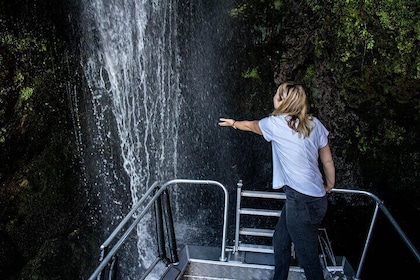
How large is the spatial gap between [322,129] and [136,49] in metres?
5.72

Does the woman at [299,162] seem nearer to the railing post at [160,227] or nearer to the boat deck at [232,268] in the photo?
the boat deck at [232,268]

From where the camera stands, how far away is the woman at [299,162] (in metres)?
2.79

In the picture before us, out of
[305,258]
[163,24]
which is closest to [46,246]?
[163,24]

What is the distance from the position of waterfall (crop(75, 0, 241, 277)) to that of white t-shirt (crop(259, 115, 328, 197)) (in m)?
5.39

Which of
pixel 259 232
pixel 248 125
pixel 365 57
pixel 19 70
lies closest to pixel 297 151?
pixel 248 125

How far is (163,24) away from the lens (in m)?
7.68

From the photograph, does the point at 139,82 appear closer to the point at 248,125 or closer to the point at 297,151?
the point at 248,125

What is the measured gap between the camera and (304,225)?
2.93m

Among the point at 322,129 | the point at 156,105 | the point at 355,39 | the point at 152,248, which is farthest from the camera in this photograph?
the point at 152,248

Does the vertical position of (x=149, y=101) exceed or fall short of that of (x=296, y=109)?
it falls short

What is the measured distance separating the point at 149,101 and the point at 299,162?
588 centimetres

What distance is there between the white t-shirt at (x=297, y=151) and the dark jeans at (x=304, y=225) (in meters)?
0.07

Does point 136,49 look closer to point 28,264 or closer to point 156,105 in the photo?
point 156,105

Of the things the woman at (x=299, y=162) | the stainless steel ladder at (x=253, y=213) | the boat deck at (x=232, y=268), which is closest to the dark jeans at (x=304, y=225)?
the woman at (x=299, y=162)
